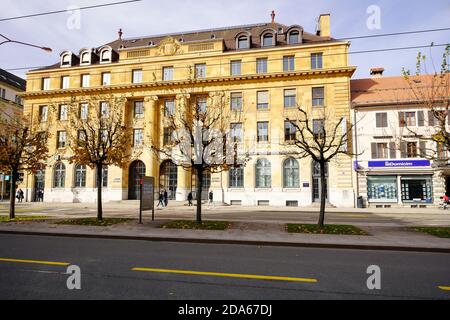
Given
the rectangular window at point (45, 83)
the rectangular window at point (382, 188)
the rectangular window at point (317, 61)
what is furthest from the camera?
the rectangular window at point (45, 83)

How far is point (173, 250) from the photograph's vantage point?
9.34 metres

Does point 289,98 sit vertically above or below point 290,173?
above

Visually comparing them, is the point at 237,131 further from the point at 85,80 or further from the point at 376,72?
the point at 85,80

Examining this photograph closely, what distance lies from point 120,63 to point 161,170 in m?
14.4

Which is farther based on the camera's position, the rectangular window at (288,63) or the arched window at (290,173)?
the rectangular window at (288,63)

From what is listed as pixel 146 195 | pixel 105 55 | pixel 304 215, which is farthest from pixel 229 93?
pixel 146 195

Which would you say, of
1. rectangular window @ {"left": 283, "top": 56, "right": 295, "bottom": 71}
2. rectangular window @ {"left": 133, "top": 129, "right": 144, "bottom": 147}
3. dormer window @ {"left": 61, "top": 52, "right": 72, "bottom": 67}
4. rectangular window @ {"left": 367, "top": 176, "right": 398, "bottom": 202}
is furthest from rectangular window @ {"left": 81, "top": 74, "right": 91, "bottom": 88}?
rectangular window @ {"left": 367, "top": 176, "right": 398, "bottom": 202}

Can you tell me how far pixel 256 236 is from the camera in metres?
11.7

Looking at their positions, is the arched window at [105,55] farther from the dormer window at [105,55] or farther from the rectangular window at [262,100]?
the rectangular window at [262,100]

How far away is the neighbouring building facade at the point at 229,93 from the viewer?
98.3 ft

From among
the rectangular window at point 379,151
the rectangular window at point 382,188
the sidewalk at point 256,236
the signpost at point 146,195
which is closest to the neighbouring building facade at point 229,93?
the rectangular window at point 382,188

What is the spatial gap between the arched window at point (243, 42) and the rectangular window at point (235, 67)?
2217mm

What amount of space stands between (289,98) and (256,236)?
22891 mm
